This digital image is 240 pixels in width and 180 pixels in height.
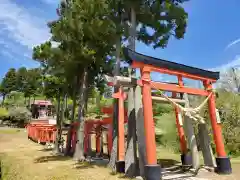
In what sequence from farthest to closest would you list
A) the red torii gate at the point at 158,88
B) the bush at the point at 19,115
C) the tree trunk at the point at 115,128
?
the bush at the point at 19,115, the tree trunk at the point at 115,128, the red torii gate at the point at 158,88

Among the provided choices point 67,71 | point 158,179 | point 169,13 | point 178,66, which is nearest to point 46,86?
point 67,71

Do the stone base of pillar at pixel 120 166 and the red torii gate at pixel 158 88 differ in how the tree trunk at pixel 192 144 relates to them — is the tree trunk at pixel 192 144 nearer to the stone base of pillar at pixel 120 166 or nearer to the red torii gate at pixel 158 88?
the red torii gate at pixel 158 88

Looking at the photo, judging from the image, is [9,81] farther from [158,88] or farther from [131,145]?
[158,88]

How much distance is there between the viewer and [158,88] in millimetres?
7637

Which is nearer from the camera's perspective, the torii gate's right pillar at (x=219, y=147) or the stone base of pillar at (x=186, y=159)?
the torii gate's right pillar at (x=219, y=147)

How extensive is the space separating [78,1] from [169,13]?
4.87m

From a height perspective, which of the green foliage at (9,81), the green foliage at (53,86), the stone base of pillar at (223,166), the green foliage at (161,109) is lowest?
the stone base of pillar at (223,166)

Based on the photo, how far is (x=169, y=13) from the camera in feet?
34.8

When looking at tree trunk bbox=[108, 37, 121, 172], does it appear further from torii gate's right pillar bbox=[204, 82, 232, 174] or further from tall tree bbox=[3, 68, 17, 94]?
tall tree bbox=[3, 68, 17, 94]

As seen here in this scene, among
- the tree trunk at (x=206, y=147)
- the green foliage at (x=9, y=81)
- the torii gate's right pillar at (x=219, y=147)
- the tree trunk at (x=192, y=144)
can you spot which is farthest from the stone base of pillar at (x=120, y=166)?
the green foliage at (x=9, y=81)

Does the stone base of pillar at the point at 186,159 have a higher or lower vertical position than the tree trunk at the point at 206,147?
lower

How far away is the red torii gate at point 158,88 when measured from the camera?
6719mm

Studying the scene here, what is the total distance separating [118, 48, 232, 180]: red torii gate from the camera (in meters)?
6.72

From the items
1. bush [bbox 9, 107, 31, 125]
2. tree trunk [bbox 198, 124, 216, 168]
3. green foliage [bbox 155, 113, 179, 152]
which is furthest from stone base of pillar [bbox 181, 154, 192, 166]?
bush [bbox 9, 107, 31, 125]
